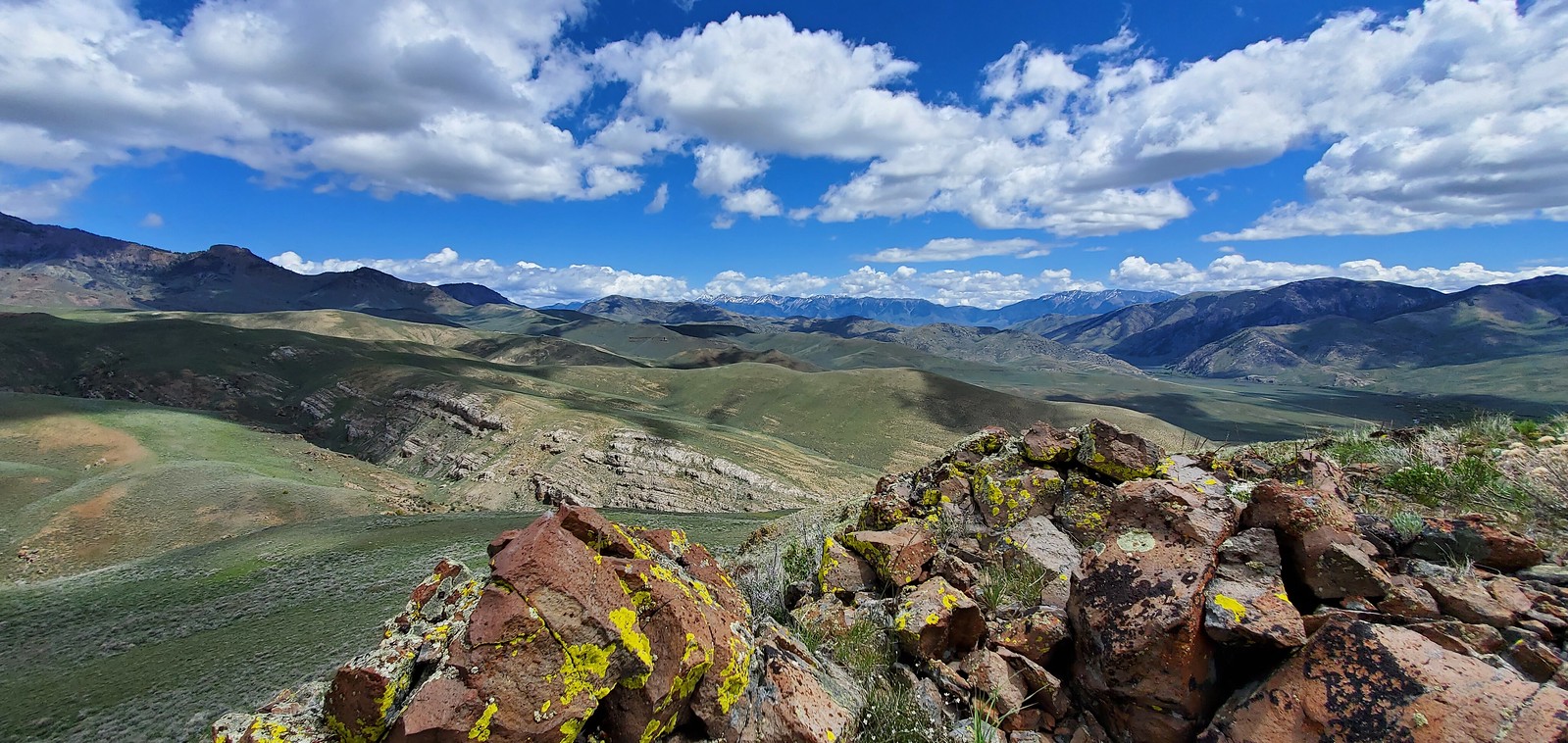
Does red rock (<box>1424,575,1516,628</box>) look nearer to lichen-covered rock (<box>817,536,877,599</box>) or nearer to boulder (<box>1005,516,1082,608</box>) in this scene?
boulder (<box>1005,516,1082,608</box>)

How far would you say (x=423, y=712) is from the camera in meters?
5.05

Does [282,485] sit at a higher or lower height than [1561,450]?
lower

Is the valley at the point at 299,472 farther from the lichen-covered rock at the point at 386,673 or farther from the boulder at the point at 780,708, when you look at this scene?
the boulder at the point at 780,708

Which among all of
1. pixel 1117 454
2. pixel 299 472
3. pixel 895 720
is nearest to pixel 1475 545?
pixel 1117 454

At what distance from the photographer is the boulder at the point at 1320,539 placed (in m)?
5.80

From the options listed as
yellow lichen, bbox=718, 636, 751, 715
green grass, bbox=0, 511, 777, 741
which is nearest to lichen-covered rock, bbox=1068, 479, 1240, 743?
yellow lichen, bbox=718, 636, 751, 715

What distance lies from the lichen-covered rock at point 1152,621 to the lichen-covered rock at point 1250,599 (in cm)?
14

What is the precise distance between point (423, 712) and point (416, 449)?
89413 millimetres

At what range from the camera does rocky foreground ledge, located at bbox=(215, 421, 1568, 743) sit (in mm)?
4664

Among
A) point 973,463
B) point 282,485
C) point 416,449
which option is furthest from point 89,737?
point 416,449

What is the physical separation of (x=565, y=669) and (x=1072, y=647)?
5.18 meters

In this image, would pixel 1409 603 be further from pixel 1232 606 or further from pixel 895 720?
pixel 895 720

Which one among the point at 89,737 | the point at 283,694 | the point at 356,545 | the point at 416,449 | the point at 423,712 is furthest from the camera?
the point at 416,449

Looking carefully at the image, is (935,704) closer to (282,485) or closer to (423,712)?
(423,712)
